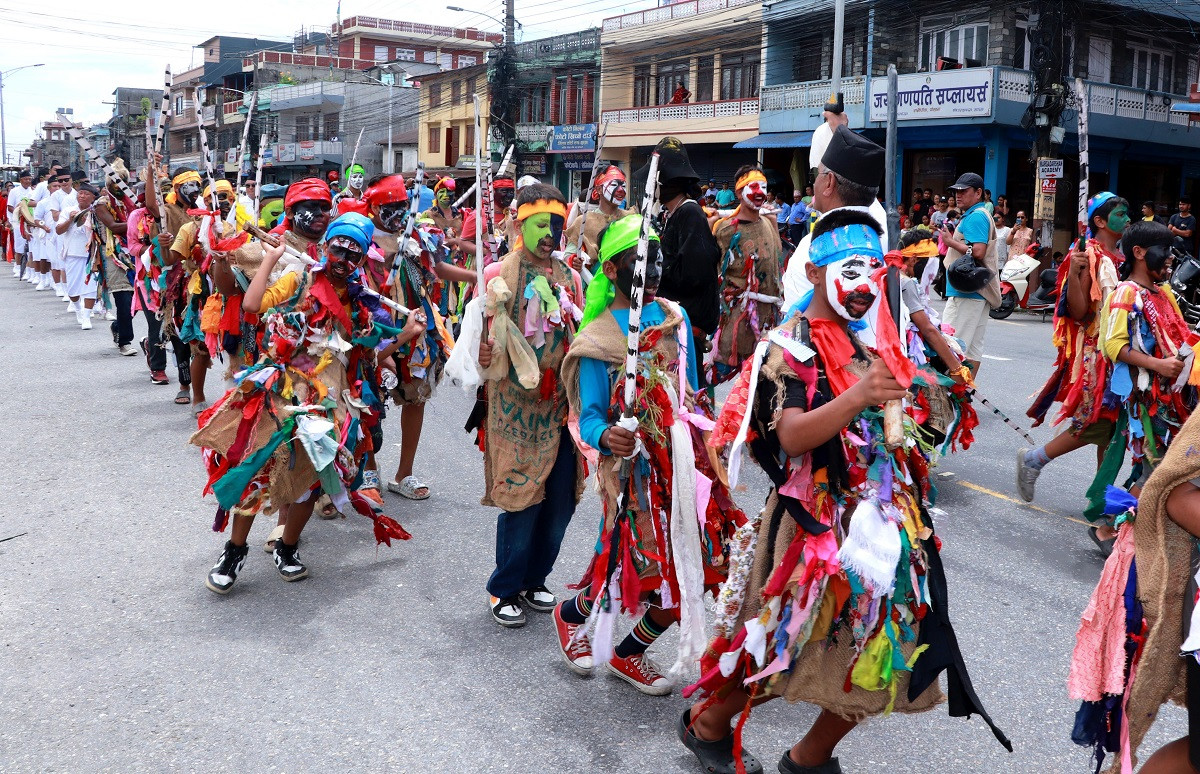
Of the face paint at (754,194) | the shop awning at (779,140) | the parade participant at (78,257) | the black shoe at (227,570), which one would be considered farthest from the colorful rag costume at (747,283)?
the shop awning at (779,140)

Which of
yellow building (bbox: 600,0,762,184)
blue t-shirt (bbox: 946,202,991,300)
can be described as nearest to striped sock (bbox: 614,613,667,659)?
blue t-shirt (bbox: 946,202,991,300)

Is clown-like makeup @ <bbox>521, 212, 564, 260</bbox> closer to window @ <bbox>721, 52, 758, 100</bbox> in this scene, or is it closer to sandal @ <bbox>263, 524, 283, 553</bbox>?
sandal @ <bbox>263, 524, 283, 553</bbox>

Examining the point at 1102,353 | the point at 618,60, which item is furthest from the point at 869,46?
the point at 1102,353

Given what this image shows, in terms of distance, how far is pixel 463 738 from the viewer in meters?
3.74

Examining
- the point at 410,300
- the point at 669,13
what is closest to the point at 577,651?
the point at 410,300

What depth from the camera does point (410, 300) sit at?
6.63 meters

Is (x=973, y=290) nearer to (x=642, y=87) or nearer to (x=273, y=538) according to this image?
(x=273, y=538)

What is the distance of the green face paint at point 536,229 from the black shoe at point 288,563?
77.7 inches

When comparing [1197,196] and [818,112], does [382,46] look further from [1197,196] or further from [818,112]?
[1197,196]

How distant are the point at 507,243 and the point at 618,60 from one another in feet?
110

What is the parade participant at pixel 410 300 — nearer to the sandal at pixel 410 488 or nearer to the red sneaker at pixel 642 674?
the sandal at pixel 410 488

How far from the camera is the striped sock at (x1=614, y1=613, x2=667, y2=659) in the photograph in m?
3.94

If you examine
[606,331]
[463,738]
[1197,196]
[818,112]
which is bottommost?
[463,738]

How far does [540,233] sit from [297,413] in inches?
55.6
